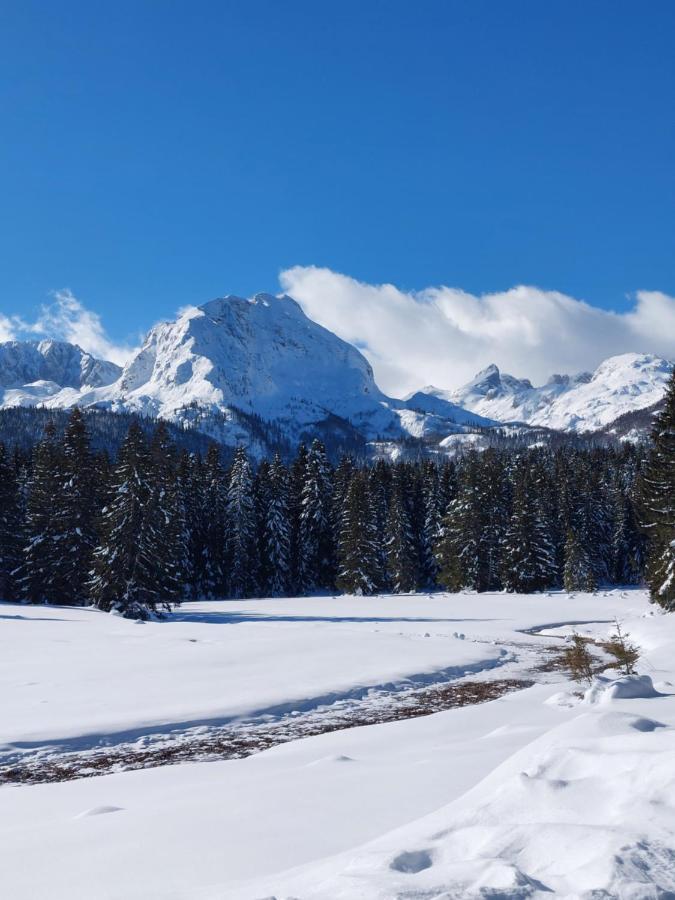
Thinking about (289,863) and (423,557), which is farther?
(423,557)

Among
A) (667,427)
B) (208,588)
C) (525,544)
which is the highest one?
(667,427)

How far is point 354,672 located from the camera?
14453mm

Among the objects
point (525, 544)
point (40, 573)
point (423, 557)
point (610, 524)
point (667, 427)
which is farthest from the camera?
point (610, 524)

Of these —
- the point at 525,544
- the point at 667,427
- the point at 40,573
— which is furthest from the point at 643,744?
the point at 525,544

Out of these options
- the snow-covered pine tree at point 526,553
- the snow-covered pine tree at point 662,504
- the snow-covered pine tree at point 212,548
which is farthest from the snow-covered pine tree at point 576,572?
the snow-covered pine tree at point 212,548

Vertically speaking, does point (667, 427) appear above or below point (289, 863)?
above

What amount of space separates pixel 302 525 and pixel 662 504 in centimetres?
3644

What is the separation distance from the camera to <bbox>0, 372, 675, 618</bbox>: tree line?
3222cm

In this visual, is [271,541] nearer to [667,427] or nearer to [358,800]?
[667,427]

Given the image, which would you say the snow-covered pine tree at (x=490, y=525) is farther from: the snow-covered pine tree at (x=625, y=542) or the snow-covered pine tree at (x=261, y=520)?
the snow-covered pine tree at (x=625, y=542)

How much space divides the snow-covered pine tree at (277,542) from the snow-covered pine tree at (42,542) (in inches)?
859

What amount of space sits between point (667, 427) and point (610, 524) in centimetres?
4448

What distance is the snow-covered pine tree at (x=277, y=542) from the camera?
187 feet

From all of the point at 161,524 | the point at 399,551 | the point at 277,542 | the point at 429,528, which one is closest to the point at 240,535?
the point at 277,542
